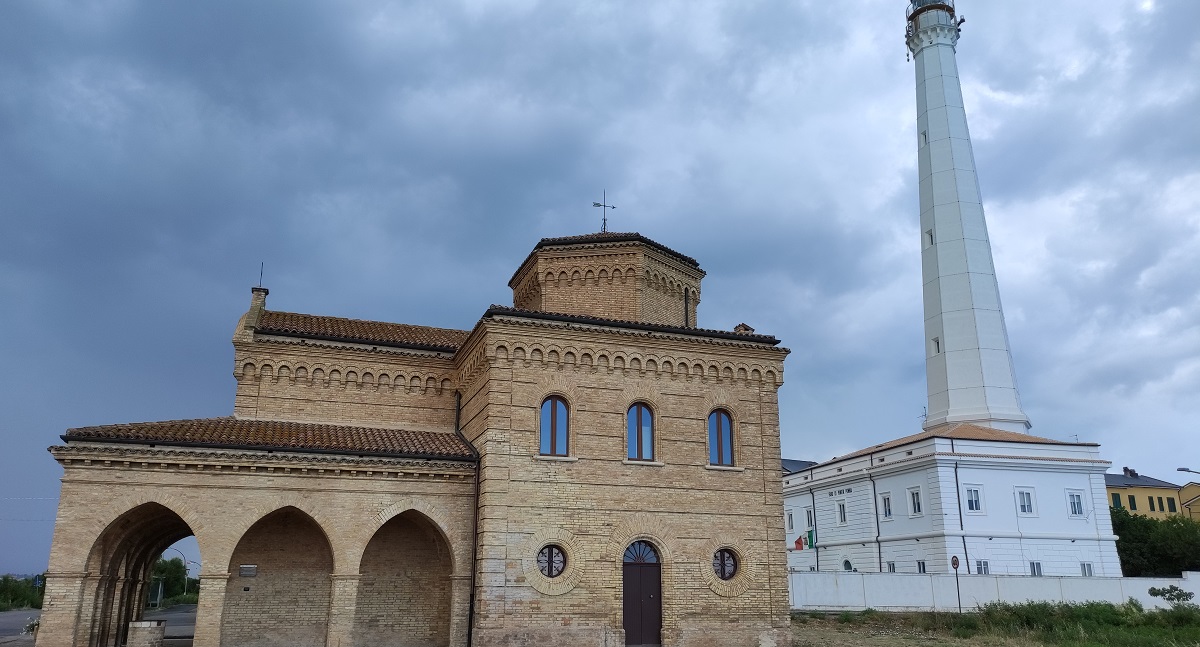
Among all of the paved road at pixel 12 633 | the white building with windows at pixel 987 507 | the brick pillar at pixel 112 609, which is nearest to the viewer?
the brick pillar at pixel 112 609

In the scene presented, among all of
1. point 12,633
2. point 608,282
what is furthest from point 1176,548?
point 12,633

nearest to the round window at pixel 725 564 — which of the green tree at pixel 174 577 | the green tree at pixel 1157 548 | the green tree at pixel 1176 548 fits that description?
the green tree at pixel 1157 548

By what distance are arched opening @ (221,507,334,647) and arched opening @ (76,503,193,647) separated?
6.03ft

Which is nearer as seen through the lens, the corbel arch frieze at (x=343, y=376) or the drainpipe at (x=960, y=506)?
the corbel arch frieze at (x=343, y=376)

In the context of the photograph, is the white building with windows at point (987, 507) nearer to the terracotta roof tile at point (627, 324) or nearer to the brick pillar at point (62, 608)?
the terracotta roof tile at point (627, 324)

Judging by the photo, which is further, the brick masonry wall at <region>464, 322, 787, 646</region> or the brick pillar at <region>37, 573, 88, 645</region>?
the brick masonry wall at <region>464, 322, 787, 646</region>

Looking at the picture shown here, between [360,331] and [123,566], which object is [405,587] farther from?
[360,331]

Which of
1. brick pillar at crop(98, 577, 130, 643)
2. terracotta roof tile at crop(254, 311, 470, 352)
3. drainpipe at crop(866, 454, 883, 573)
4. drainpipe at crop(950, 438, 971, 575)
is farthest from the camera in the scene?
drainpipe at crop(866, 454, 883, 573)

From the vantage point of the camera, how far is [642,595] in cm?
2112

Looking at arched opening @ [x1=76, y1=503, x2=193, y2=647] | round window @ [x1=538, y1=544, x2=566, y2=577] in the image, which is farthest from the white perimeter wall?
arched opening @ [x1=76, y1=503, x2=193, y2=647]

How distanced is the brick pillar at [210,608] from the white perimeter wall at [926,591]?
20.4 m

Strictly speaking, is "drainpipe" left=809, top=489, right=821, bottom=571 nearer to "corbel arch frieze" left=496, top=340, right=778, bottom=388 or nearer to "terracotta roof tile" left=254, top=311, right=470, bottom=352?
"corbel arch frieze" left=496, top=340, right=778, bottom=388

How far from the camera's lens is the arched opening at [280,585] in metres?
21.2

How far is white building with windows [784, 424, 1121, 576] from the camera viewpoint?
36125 millimetres
